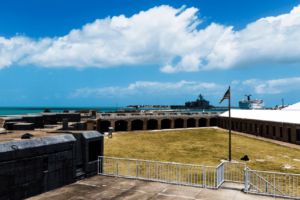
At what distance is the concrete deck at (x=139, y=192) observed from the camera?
10016 mm

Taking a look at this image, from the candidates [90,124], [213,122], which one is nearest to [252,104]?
[213,122]

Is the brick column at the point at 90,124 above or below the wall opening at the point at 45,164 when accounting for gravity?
below

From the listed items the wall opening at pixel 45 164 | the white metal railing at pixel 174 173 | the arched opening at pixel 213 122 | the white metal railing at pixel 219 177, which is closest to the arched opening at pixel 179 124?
the arched opening at pixel 213 122

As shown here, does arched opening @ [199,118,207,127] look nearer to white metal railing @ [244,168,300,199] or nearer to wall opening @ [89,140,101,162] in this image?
white metal railing @ [244,168,300,199]

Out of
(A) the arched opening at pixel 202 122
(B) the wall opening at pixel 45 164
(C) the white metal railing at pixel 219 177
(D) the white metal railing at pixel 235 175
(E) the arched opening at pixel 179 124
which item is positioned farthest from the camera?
(A) the arched opening at pixel 202 122

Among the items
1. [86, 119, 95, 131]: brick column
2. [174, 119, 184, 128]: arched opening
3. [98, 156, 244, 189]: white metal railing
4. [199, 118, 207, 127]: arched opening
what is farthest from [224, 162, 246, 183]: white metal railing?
[199, 118, 207, 127]: arched opening

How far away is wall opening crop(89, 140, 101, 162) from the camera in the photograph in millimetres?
13754

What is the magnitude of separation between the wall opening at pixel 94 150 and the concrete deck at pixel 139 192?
1844 millimetres

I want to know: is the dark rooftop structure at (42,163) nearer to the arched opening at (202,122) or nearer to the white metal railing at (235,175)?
the white metal railing at (235,175)

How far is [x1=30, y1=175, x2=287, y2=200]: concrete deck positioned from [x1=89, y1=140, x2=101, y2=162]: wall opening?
1844mm

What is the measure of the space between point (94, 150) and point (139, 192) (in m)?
4.80

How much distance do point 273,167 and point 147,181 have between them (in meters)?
17.2

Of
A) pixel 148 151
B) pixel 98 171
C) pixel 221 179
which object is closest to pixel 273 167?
pixel 221 179

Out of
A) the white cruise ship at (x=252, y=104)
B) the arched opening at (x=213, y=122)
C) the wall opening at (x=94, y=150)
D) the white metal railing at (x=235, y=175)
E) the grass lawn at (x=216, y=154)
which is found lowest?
the grass lawn at (x=216, y=154)
